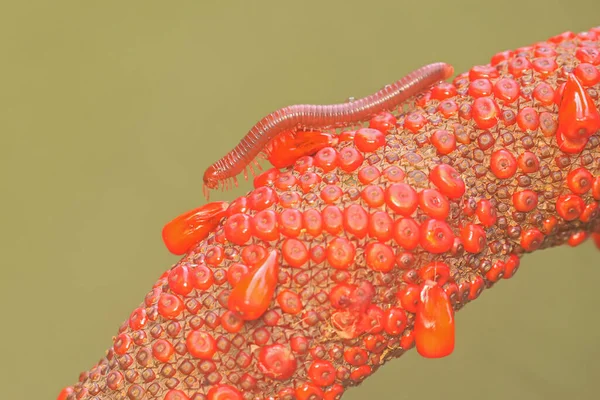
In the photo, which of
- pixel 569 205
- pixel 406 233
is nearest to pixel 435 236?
pixel 406 233

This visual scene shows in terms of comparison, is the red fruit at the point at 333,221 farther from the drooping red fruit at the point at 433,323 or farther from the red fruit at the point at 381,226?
the drooping red fruit at the point at 433,323

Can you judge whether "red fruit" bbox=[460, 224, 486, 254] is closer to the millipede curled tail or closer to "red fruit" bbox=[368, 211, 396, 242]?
"red fruit" bbox=[368, 211, 396, 242]

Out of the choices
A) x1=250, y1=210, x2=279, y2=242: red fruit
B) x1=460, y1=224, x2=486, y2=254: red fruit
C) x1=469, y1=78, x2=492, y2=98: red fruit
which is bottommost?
x1=460, y1=224, x2=486, y2=254: red fruit

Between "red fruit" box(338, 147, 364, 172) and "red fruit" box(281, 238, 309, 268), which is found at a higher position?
"red fruit" box(338, 147, 364, 172)

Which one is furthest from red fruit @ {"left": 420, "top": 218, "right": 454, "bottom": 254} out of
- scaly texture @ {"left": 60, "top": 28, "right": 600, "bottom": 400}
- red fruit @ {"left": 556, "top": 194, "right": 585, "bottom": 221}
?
red fruit @ {"left": 556, "top": 194, "right": 585, "bottom": 221}

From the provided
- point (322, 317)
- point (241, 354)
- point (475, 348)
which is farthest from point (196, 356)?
point (475, 348)

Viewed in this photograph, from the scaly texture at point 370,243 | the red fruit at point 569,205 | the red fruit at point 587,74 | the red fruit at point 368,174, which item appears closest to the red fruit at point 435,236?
the scaly texture at point 370,243

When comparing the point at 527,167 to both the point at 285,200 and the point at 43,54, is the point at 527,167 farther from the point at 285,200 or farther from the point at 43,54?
the point at 43,54
